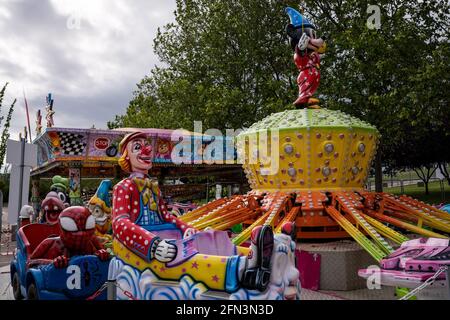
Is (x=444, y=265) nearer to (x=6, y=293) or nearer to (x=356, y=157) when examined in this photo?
(x=356, y=157)

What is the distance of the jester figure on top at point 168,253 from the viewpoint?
337 cm

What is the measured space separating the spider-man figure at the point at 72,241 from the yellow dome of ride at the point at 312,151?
3069 mm

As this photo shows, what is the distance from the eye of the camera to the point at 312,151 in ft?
22.1

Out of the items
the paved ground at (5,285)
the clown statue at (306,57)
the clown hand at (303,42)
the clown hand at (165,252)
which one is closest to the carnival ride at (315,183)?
the clown statue at (306,57)

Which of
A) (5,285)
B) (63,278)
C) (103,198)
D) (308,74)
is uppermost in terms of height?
(308,74)

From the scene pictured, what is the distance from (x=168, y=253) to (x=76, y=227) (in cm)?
143

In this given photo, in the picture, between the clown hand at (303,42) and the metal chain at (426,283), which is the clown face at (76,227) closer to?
the metal chain at (426,283)

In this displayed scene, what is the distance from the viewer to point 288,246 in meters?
3.49

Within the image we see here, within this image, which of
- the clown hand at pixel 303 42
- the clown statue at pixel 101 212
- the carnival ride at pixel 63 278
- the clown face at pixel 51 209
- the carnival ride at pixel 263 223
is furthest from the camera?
the clown hand at pixel 303 42

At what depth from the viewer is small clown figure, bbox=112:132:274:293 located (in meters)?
3.35

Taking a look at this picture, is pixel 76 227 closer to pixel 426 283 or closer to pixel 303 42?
pixel 426 283

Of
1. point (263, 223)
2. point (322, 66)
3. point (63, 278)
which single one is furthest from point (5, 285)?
point (322, 66)
